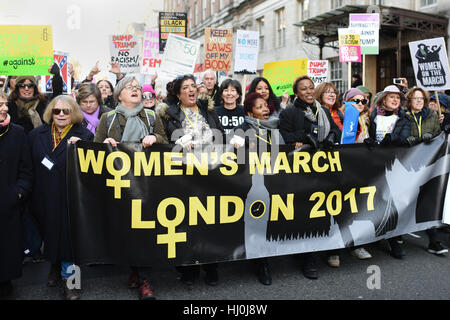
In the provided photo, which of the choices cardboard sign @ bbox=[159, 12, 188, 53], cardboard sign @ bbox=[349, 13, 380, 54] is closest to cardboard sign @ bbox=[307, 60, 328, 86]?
cardboard sign @ bbox=[349, 13, 380, 54]

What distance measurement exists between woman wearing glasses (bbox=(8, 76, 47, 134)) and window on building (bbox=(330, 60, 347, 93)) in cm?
1552

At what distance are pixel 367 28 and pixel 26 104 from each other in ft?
22.4

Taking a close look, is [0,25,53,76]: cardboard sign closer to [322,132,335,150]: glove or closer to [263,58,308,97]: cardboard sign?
[263,58,308,97]: cardboard sign

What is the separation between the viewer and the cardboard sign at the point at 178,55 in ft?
23.3

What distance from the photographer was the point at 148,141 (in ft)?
12.3

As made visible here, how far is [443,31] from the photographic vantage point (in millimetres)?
14867

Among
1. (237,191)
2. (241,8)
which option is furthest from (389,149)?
(241,8)

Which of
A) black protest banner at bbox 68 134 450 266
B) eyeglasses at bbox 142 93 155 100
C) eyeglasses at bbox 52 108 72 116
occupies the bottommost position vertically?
black protest banner at bbox 68 134 450 266

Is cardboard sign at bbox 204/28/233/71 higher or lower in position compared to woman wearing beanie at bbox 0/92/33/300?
higher

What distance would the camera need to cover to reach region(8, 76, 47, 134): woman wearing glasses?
202 inches

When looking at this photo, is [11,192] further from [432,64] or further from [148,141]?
[432,64]

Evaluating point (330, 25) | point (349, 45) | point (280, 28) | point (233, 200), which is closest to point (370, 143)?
point (233, 200)
